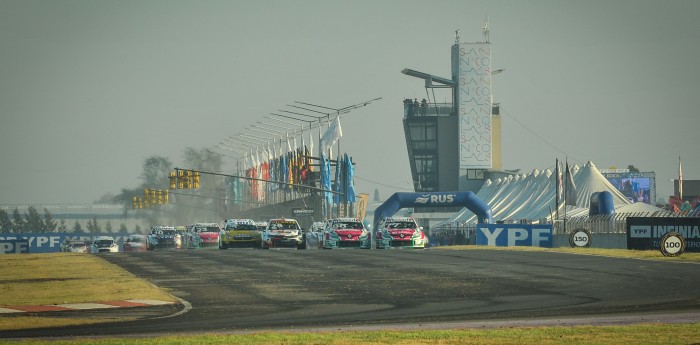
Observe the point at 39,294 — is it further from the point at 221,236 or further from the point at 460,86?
the point at 460,86

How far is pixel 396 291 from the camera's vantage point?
28.4m

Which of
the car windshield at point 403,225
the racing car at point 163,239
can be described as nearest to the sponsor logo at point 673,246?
the car windshield at point 403,225

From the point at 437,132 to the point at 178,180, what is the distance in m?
87.8

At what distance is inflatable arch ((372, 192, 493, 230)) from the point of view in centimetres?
8181

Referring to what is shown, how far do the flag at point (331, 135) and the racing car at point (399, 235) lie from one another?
3293 cm

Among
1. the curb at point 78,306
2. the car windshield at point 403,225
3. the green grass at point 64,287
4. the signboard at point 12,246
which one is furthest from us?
the signboard at point 12,246

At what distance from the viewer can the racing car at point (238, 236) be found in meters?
62.3

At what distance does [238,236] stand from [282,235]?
2725mm

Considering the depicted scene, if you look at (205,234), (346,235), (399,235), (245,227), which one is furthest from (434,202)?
(245,227)

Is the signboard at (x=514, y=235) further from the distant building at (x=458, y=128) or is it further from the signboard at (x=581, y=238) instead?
the distant building at (x=458, y=128)

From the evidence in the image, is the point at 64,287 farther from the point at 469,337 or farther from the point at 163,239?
the point at 163,239

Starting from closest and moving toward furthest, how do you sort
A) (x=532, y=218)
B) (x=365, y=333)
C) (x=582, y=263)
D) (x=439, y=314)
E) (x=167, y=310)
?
(x=365, y=333) → (x=439, y=314) → (x=167, y=310) → (x=582, y=263) → (x=532, y=218)

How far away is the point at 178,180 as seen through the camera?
85688 millimetres

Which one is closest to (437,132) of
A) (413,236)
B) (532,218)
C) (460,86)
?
(460,86)
